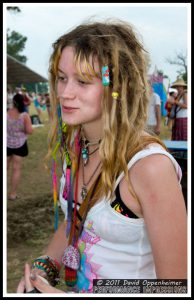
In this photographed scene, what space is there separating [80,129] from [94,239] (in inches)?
19.8

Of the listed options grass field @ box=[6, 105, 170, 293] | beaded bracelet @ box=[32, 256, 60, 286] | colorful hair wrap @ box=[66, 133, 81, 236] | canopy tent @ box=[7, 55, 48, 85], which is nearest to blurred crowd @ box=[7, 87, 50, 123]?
canopy tent @ box=[7, 55, 48, 85]

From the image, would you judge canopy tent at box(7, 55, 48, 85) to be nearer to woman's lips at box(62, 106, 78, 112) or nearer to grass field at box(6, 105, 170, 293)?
grass field at box(6, 105, 170, 293)

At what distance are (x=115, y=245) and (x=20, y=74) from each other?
1696cm

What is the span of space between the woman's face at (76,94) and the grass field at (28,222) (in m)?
2.30

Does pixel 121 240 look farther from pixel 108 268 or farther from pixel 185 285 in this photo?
pixel 185 285

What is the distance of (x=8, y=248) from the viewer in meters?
4.07

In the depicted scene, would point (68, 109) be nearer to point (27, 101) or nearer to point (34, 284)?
point (34, 284)

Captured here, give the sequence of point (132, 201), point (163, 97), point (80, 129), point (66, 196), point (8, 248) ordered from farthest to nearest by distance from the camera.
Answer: point (163, 97) → point (8, 248) → point (80, 129) → point (66, 196) → point (132, 201)

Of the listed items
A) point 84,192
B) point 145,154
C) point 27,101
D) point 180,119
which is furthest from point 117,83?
point 27,101

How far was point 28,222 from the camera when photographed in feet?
15.9

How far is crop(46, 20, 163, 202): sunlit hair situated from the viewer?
50.6 inches

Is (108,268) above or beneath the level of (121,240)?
beneath

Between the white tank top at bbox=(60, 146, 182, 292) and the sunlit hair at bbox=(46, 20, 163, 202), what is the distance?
7cm

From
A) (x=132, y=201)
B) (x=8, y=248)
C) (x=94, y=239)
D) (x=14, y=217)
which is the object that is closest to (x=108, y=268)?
(x=94, y=239)
